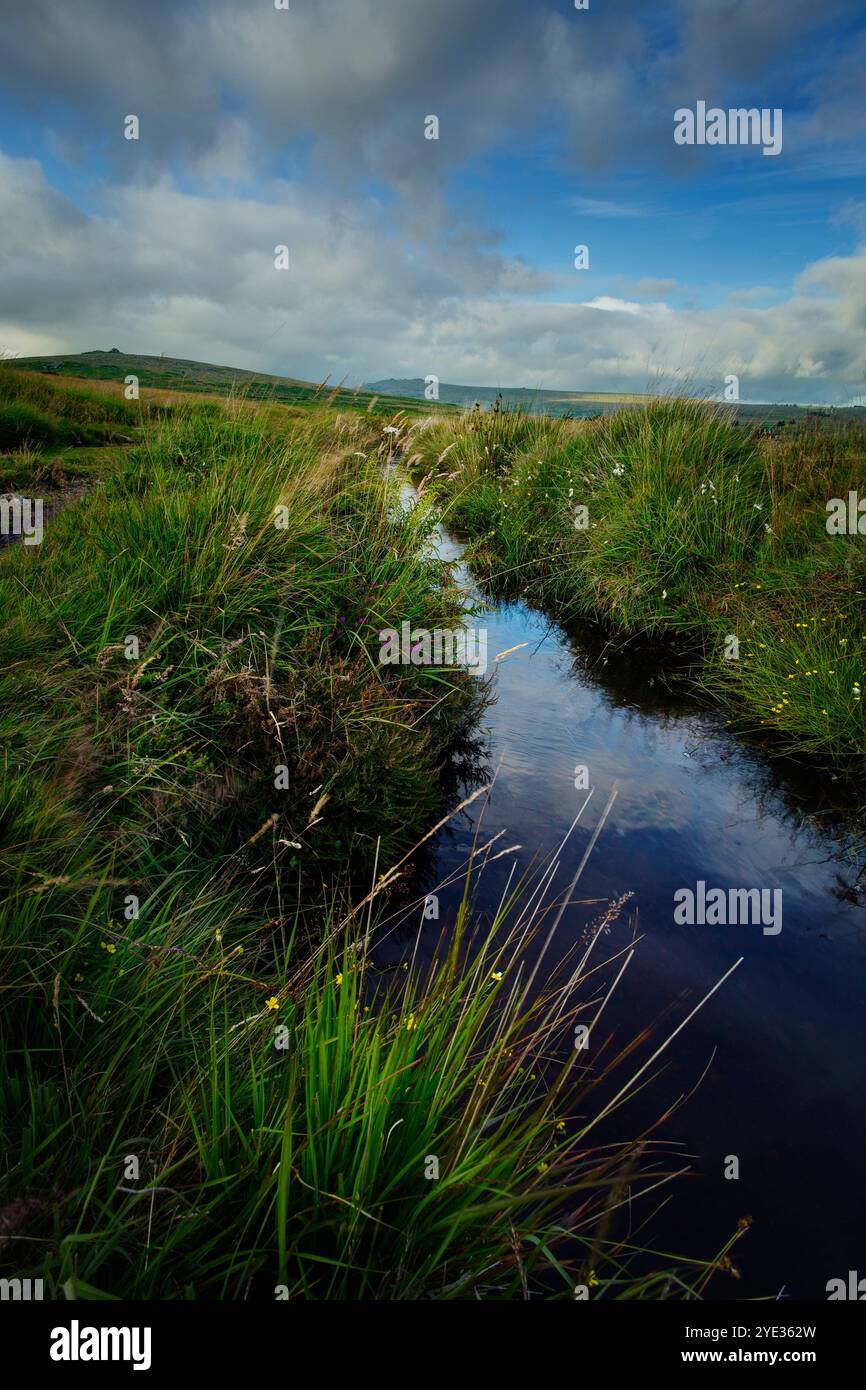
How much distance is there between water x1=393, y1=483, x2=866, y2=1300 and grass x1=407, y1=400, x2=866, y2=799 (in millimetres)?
659

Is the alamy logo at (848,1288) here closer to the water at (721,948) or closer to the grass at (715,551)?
the water at (721,948)

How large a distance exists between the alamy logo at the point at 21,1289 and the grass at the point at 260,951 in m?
0.04

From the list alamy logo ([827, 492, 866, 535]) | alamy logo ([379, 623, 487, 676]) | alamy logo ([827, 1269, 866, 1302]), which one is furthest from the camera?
alamy logo ([827, 492, 866, 535])

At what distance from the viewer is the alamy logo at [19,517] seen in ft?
21.3

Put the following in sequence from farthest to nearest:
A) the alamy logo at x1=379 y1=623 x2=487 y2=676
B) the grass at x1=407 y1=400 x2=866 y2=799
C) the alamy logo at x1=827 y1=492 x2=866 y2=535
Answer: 1. the alamy logo at x1=827 y1=492 x2=866 y2=535
2. the grass at x1=407 y1=400 x2=866 y2=799
3. the alamy logo at x1=379 y1=623 x2=487 y2=676

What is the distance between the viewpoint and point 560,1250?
2420mm

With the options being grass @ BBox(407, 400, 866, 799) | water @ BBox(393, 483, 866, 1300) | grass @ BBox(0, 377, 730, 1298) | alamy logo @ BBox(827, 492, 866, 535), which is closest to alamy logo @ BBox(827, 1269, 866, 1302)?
water @ BBox(393, 483, 866, 1300)

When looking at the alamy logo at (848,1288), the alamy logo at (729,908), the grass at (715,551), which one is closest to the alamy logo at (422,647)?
the grass at (715,551)

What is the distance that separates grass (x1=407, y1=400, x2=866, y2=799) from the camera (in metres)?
6.17
